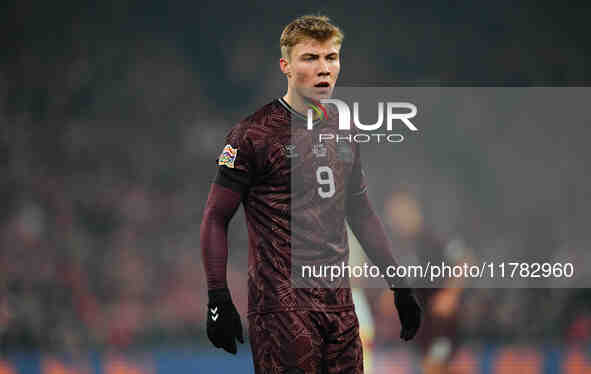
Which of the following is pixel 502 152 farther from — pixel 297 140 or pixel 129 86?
pixel 297 140

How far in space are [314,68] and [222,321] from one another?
90cm

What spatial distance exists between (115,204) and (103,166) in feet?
1.31

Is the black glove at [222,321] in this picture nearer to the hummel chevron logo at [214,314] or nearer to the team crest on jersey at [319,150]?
the hummel chevron logo at [214,314]

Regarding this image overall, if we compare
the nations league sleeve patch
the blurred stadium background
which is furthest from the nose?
the blurred stadium background

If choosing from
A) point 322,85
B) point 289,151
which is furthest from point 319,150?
point 322,85

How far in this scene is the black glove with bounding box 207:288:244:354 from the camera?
2.62 meters

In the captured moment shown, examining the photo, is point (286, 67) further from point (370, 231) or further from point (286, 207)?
point (370, 231)

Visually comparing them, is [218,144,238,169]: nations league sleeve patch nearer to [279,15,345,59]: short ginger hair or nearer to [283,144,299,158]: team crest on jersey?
[283,144,299,158]: team crest on jersey

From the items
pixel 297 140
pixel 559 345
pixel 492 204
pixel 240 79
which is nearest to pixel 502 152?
pixel 492 204

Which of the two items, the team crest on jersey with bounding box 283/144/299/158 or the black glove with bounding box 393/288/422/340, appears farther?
the black glove with bounding box 393/288/422/340

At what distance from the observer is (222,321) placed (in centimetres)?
262

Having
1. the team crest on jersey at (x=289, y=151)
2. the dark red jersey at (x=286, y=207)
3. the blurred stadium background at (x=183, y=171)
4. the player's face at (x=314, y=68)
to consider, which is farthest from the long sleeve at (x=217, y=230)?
the blurred stadium background at (x=183, y=171)

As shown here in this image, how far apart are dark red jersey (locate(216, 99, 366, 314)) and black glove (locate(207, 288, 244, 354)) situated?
85 millimetres

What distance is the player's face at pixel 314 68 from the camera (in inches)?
109
